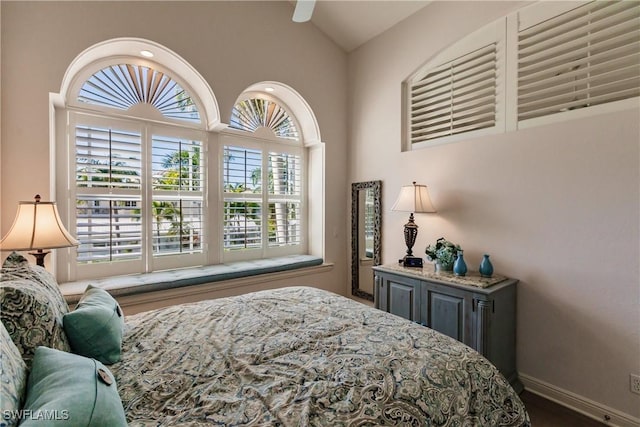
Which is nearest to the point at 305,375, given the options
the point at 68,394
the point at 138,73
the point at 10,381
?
the point at 68,394

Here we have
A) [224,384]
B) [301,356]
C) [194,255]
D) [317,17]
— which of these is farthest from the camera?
[317,17]

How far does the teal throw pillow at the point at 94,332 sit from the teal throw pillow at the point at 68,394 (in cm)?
28

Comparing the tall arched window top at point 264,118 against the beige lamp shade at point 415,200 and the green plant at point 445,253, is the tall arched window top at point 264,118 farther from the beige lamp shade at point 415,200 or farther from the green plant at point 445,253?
the green plant at point 445,253

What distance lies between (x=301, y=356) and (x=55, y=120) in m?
2.76

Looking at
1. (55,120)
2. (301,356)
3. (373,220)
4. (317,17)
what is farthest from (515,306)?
(55,120)

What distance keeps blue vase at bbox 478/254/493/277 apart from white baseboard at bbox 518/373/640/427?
816mm

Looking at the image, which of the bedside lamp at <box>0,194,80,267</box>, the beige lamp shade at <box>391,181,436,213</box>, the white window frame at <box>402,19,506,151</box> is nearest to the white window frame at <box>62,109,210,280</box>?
the bedside lamp at <box>0,194,80,267</box>

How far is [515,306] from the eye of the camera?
7.64 ft

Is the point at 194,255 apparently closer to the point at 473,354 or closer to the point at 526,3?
the point at 473,354

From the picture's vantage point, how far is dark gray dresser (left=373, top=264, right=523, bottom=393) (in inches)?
82.2

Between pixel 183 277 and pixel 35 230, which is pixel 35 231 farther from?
pixel 183 277

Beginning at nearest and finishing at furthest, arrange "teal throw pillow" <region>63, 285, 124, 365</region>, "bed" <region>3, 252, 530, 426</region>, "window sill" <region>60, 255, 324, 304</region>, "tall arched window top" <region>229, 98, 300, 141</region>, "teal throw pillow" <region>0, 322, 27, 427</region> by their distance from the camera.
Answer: "teal throw pillow" <region>0, 322, 27, 427</region> < "bed" <region>3, 252, 530, 426</region> < "teal throw pillow" <region>63, 285, 124, 365</region> < "window sill" <region>60, 255, 324, 304</region> < "tall arched window top" <region>229, 98, 300, 141</region>

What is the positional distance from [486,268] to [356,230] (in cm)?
164

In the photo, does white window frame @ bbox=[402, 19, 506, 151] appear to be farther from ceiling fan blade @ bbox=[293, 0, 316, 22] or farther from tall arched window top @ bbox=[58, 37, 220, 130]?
tall arched window top @ bbox=[58, 37, 220, 130]
